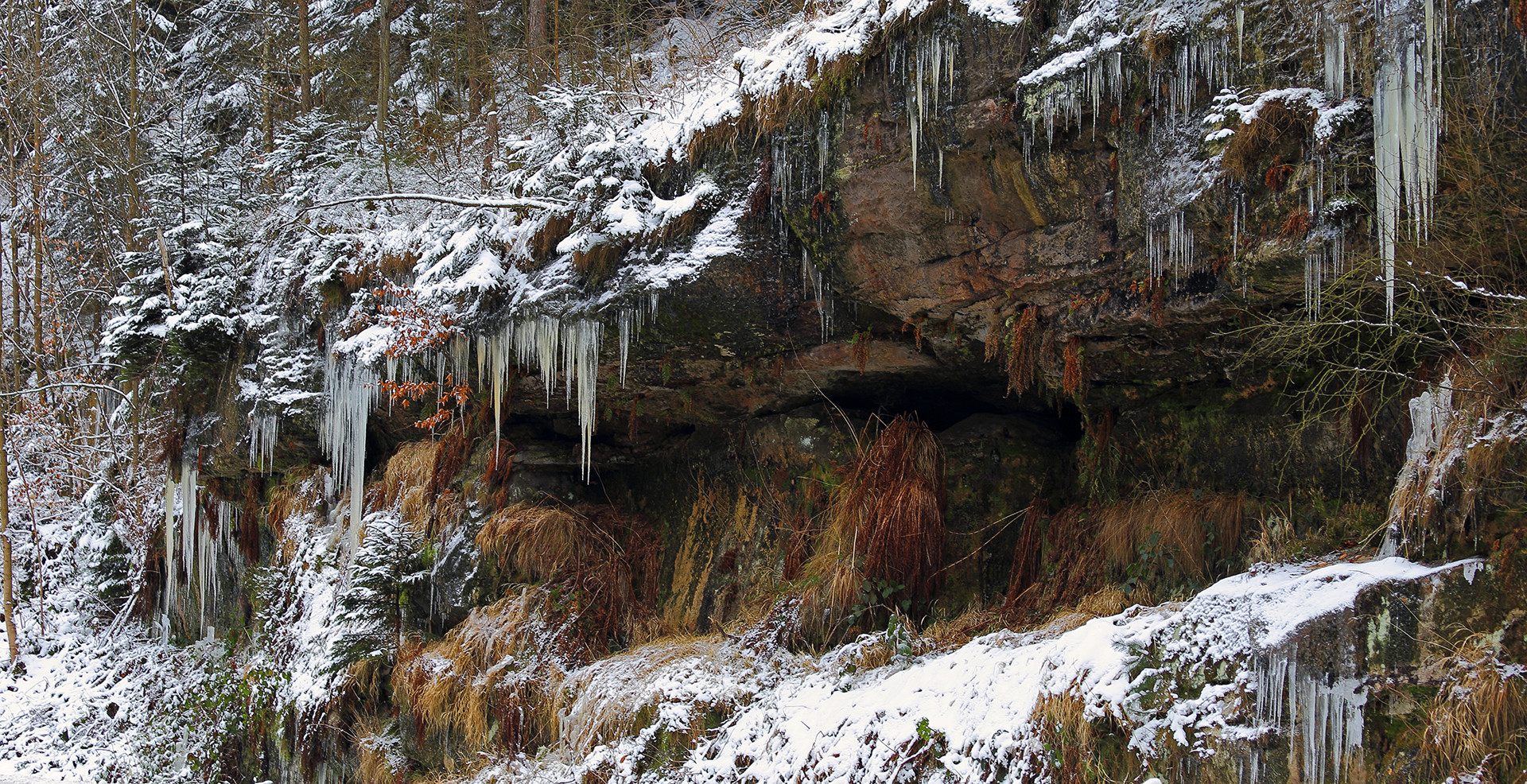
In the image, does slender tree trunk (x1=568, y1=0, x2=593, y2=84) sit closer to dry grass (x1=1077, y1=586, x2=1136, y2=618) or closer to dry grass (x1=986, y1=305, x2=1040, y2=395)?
dry grass (x1=986, y1=305, x2=1040, y2=395)

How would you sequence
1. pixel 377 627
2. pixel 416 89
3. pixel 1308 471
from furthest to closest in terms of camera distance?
pixel 416 89 → pixel 377 627 → pixel 1308 471

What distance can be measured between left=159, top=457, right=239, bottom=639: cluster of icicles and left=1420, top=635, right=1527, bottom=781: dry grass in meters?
12.4

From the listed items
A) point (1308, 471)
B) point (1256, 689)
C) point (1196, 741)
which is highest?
point (1308, 471)

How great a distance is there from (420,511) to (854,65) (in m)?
6.11

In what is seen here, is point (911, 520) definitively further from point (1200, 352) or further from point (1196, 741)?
point (1196, 741)

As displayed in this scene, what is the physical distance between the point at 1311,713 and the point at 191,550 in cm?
1324

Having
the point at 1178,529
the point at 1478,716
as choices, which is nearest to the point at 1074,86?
the point at 1178,529

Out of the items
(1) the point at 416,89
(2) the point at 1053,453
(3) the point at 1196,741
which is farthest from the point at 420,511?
(1) the point at 416,89

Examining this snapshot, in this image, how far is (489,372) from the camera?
8469 millimetres

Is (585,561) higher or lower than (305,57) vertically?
lower

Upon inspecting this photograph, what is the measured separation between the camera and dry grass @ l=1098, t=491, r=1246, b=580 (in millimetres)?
5406

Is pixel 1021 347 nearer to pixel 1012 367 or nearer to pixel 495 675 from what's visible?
pixel 1012 367

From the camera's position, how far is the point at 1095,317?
551cm

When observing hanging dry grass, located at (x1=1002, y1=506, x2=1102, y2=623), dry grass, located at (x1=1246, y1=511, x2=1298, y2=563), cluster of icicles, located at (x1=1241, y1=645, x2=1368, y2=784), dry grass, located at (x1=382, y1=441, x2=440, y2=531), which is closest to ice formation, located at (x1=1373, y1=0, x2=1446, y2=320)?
dry grass, located at (x1=1246, y1=511, x2=1298, y2=563)
